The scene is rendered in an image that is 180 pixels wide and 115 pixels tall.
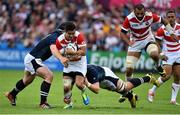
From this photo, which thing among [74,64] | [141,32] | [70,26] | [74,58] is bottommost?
[74,64]

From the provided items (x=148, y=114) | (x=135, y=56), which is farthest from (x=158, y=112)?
(x=135, y=56)

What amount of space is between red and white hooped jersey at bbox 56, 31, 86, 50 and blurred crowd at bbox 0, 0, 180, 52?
604 inches

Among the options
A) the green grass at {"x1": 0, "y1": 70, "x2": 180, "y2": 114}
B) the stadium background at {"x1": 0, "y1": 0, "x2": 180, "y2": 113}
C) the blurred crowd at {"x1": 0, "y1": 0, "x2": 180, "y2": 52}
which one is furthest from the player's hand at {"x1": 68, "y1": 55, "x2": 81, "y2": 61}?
the blurred crowd at {"x1": 0, "y1": 0, "x2": 180, "y2": 52}

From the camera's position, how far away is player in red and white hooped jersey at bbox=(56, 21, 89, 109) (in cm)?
1620

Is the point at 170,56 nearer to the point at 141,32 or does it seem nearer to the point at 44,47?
the point at 141,32

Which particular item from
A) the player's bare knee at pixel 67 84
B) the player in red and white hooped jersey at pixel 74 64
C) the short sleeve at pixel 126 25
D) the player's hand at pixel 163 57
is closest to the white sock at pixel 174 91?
the player's hand at pixel 163 57

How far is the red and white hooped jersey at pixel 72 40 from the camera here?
16.3m

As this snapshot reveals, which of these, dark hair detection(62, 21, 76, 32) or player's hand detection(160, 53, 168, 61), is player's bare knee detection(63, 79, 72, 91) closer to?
dark hair detection(62, 21, 76, 32)

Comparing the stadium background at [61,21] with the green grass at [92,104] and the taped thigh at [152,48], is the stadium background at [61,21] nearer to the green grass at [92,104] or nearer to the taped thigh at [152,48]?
the green grass at [92,104]

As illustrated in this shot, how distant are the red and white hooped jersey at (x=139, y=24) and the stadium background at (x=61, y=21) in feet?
38.1

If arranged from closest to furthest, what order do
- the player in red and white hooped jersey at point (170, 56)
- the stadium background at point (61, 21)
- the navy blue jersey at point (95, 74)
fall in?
the navy blue jersey at point (95, 74) → the player in red and white hooped jersey at point (170, 56) → the stadium background at point (61, 21)

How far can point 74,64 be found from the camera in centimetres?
1659

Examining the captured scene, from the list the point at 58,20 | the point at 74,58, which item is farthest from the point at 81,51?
the point at 58,20

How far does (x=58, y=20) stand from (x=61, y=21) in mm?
246
